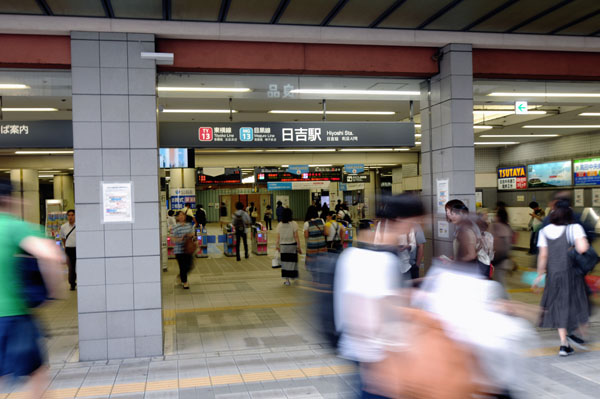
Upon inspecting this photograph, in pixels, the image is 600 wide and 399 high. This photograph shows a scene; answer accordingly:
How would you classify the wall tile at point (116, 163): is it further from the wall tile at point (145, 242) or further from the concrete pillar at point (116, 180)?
the wall tile at point (145, 242)

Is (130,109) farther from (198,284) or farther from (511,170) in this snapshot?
(511,170)

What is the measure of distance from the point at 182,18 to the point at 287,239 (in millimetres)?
4877

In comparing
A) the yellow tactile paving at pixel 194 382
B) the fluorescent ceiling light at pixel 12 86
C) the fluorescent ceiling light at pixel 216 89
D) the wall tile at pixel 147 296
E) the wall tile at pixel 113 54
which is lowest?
the yellow tactile paving at pixel 194 382

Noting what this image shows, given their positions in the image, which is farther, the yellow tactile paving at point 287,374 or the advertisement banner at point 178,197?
the advertisement banner at point 178,197

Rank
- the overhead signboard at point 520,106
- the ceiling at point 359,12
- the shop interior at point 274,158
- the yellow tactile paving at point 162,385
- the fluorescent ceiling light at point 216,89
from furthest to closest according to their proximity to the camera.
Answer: the overhead signboard at point 520,106 < the fluorescent ceiling light at point 216,89 < the shop interior at point 274,158 < the ceiling at point 359,12 < the yellow tactile paving at point 162,385

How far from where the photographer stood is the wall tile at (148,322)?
5543 millimetres

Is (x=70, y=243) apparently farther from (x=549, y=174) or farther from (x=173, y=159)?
(x=549, y=174)

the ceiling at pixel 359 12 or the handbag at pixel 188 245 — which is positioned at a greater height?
the ceiling at pixel 359 12

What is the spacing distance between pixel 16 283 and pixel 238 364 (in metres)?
2.77

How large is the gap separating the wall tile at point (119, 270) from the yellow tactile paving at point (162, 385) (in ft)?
4.30

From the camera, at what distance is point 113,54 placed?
18.4 feet

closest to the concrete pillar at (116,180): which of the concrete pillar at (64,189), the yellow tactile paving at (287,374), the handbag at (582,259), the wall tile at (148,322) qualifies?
the wall tile at (148,322)

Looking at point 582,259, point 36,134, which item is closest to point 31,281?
point 36,134

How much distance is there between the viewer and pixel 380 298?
210cm
